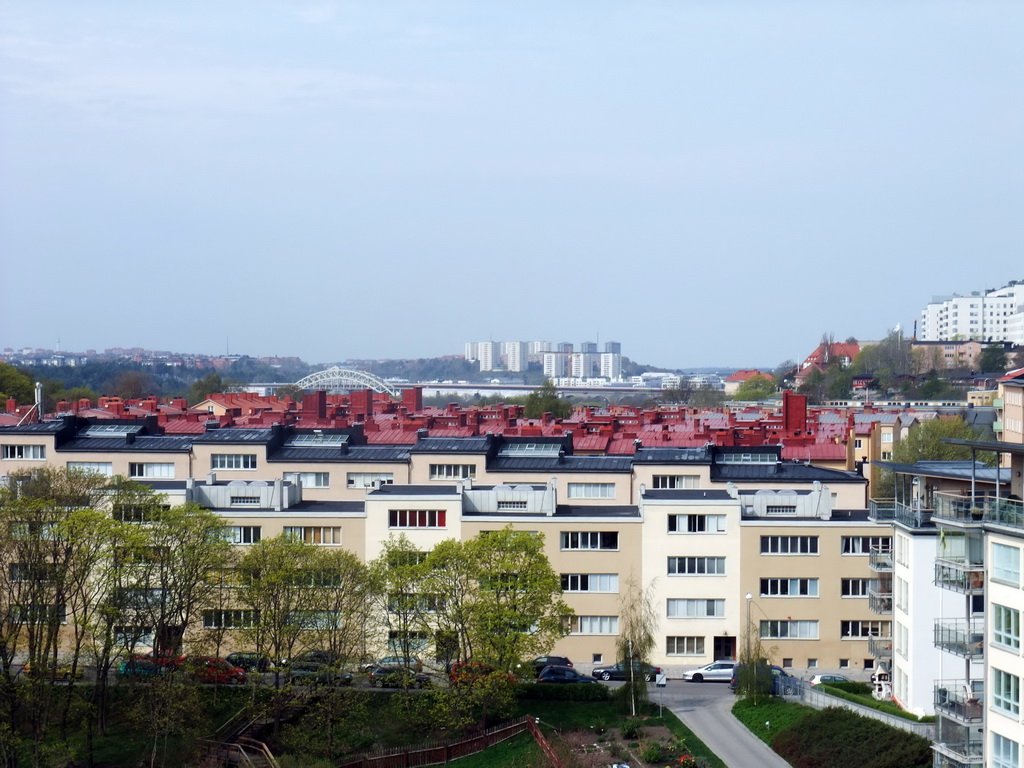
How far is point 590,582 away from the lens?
37.2m

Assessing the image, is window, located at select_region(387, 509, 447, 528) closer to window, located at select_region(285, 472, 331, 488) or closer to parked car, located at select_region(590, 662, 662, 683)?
parked car, located at select_region(590, 662, 662, 683)

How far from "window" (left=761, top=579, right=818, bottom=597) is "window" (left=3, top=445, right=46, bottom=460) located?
94.3ft

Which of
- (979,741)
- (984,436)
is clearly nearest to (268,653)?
(979,741)

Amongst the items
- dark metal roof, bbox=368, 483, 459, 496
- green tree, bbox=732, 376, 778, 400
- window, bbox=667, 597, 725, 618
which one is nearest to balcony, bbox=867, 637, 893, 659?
window, bbox=667, 597, 725, 618

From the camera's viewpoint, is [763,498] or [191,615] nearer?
[191,615]

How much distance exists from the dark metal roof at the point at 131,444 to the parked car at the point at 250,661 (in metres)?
15.6

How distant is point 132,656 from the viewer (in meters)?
31.0

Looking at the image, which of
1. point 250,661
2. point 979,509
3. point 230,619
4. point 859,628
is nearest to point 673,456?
point 859,628

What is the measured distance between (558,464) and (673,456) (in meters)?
4.21

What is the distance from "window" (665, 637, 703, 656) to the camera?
37.2m

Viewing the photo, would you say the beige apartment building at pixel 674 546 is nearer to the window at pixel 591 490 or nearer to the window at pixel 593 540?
the window at pixel 593 540

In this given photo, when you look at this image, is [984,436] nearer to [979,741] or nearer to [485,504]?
[485,504]

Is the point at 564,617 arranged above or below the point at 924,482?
below

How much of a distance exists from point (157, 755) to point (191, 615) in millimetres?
3768
